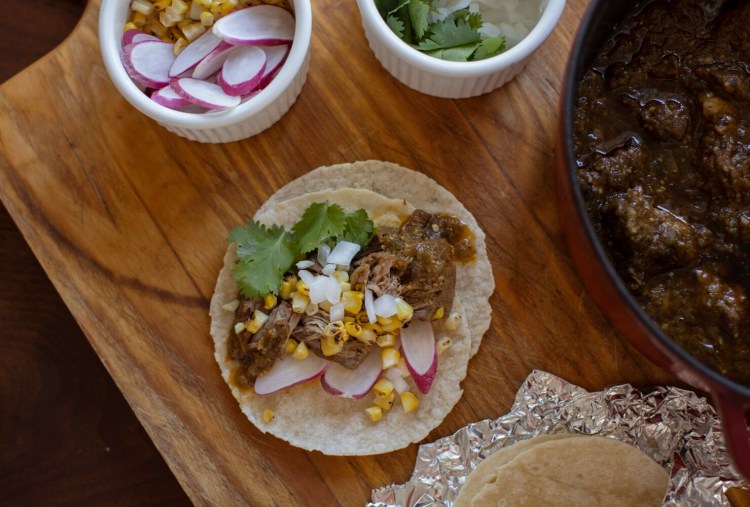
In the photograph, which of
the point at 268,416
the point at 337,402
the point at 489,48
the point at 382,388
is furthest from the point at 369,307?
the point at 489,48

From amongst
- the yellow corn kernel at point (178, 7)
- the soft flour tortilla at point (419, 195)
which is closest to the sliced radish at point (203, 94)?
the yellow corn kernel at point (178, 7)

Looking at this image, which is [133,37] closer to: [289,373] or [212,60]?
[212,60]

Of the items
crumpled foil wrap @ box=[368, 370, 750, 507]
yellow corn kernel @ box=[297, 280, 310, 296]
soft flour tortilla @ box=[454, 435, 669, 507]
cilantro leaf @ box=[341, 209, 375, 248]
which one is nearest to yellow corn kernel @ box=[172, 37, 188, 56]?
cilantro leaf @ box=[341, 209, 375, 248]

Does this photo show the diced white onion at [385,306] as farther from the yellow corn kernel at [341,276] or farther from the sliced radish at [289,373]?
the sliced radish at [289,373]

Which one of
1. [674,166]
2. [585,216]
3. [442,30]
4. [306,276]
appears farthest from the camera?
[306,276]

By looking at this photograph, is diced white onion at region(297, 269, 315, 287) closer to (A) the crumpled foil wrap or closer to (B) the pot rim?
(A) the crumpled foil wrap

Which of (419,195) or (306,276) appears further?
(419,195)

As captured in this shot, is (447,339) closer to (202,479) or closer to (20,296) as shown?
(202,479)
